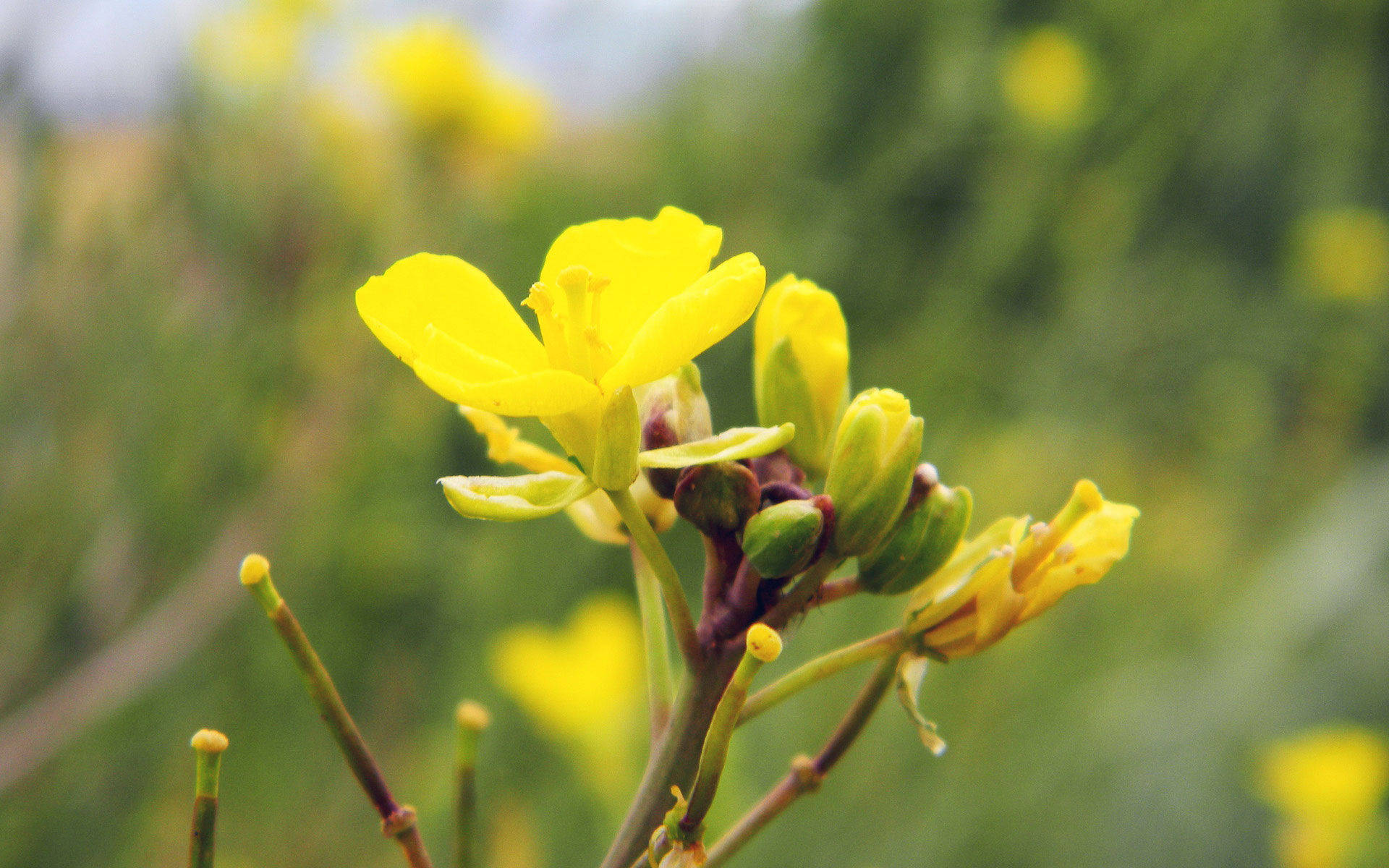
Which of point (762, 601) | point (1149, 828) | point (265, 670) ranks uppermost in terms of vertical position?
point (762, 601)

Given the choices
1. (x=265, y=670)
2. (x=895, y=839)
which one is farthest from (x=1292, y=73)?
(x=265, y=670)

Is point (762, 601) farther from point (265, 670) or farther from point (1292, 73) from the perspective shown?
point (1292, 73)

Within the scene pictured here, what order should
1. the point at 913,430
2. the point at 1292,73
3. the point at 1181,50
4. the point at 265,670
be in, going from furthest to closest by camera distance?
1. the point at 1292,73
2. the point at 1181,50
3. the point at 265,670
4. the point at 913,430

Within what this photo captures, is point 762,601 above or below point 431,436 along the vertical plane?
above

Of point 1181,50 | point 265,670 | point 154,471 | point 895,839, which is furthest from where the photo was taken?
point 1181,50

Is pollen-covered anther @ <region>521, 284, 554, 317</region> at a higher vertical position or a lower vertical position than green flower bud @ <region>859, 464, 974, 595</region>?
higher

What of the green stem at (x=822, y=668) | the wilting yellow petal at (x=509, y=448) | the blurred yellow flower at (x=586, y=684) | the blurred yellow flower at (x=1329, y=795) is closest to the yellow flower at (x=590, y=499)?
the wilting yellow petal at (x=509, y=448)

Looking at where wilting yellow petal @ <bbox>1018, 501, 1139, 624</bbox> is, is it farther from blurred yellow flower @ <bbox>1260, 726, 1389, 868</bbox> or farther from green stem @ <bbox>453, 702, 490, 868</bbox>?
blurred yellow flower @ <bbox>1260, 726, 1389, 868</bbox>

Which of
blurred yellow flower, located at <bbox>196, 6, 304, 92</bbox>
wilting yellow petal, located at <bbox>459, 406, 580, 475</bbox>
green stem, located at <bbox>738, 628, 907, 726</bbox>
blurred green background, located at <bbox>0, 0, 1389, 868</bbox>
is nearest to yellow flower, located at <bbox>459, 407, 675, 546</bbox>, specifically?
wilting yellow petal, located at <bbox>459, 406, 580, 475</bbox>
